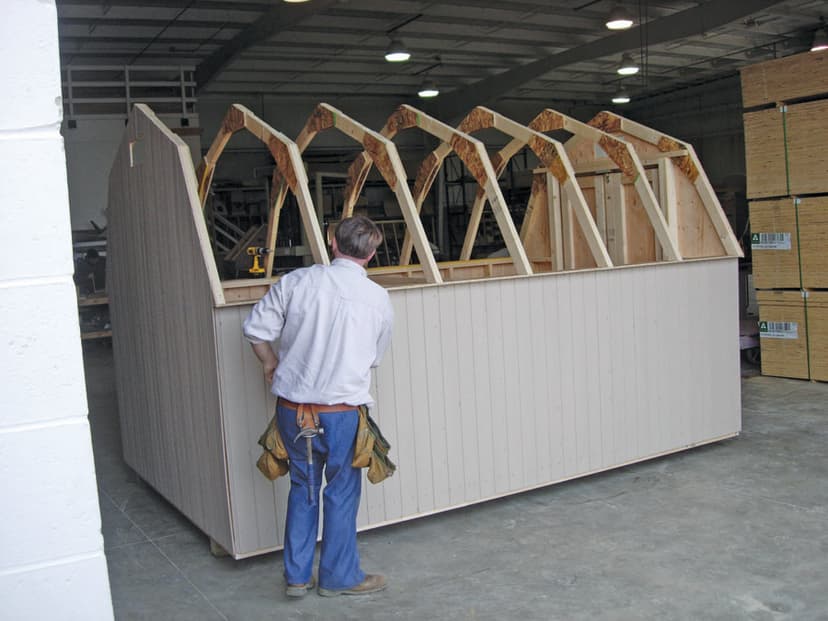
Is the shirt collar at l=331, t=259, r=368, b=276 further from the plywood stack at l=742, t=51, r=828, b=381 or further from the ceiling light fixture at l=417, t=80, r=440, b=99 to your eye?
the ceiling light fixture at l=417, t=80, r=440, b=99

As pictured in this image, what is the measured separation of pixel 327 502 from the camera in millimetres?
3791

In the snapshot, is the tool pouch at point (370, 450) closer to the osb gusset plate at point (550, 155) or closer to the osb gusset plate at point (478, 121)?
the osb gusset plate at point (550, 155)

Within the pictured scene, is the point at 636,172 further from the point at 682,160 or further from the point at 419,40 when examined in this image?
the point at 419,40

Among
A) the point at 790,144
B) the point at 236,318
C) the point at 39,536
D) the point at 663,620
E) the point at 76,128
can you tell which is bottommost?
the point at 663,620

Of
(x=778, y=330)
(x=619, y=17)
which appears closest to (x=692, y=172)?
(x=778, y=330)

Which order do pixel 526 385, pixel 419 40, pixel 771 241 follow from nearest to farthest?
pixel 526 385 < pixel 771 241 < pixel 419 40

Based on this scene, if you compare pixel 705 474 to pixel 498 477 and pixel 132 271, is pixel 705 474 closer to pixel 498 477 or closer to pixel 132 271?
pixel 498 477

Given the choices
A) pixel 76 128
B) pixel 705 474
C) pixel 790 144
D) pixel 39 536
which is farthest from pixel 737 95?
pixel 39 536

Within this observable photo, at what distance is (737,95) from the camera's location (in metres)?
19.7

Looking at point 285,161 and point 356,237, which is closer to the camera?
point 356,237

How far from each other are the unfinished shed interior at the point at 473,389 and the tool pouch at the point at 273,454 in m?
0.45

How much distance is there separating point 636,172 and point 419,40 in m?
8.78

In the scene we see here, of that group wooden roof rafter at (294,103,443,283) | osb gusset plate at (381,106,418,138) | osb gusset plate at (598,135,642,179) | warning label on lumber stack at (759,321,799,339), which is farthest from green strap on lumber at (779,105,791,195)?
wooden roof rafter at (294,103,443,283)

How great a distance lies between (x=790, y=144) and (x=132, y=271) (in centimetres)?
605
